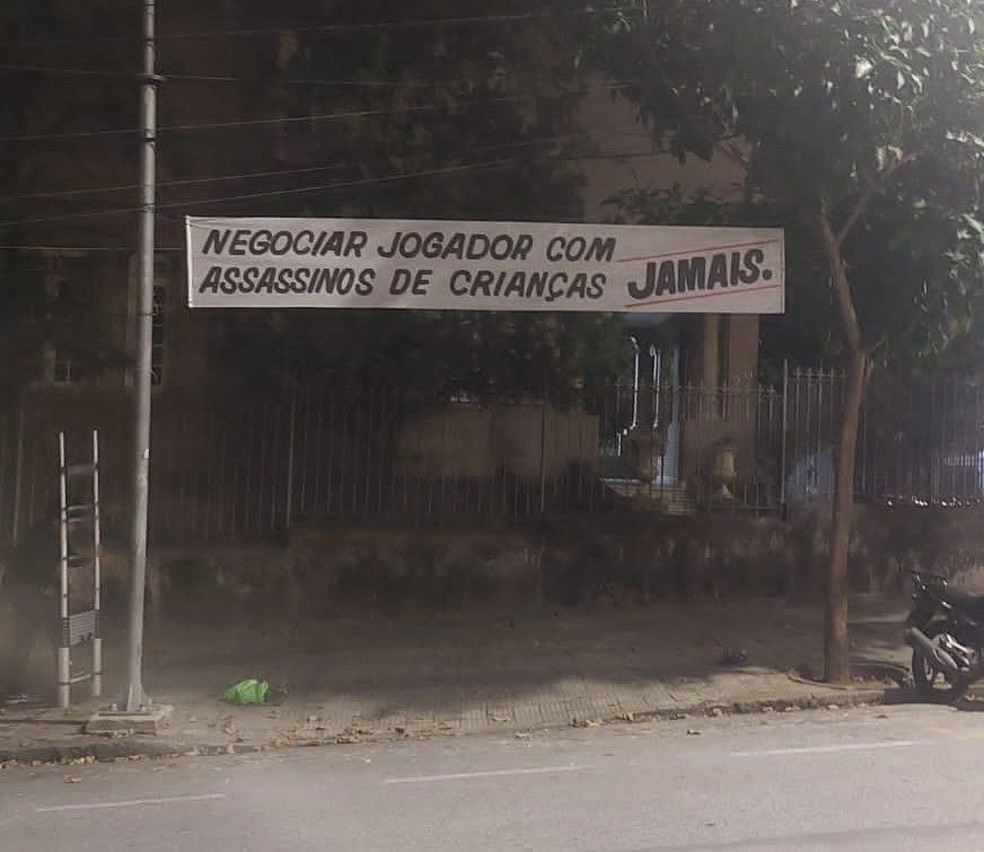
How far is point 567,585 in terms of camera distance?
463 inches

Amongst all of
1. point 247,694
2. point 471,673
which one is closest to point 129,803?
point 247,694

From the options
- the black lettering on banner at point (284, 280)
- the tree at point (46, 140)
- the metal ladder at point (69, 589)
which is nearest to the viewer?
the metal ladder at point (69, 589)

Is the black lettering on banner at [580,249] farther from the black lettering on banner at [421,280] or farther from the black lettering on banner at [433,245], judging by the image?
the black lettering on banner at [421,280]

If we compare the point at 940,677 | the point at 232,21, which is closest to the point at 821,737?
the point at 940,677

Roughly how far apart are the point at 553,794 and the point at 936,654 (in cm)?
391

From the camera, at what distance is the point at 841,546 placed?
30.3ft

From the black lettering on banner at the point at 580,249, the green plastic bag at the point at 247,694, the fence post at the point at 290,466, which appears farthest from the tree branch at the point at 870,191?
the green plastic bag at the point at 247,694

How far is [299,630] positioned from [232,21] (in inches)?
273

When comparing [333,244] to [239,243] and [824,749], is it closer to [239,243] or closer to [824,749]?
[239,243]

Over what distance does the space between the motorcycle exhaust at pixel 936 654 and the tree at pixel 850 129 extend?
2.11 feet

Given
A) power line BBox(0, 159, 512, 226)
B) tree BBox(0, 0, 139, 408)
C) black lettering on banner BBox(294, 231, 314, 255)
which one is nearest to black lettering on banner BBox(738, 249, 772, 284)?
power line BBox(0, 159, 512, 226)

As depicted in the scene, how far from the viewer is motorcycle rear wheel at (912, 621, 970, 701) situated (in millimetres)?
8508

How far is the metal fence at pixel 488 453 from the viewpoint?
11688 mm

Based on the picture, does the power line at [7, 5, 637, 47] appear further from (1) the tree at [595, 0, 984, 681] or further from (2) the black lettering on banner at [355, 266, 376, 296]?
(2) the black lettering on banner at [355, 266, 376, 296]
